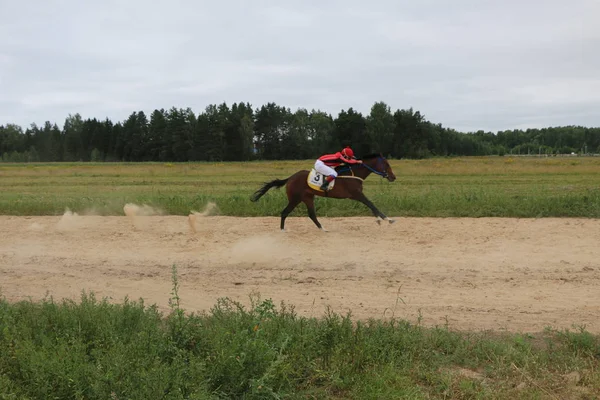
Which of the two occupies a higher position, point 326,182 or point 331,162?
point 331,162

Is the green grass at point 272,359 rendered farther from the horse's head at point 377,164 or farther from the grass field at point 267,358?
the horse's head at point 377,164

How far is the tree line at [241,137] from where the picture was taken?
55625 mm

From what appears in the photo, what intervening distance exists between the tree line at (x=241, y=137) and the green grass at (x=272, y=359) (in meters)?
32.4

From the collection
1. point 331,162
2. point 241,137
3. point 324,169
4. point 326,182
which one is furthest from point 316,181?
point 241,137

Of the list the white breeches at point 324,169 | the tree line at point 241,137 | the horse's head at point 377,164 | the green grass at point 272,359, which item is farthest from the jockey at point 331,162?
the tree line at point 241,137

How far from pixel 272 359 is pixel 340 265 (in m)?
5.95

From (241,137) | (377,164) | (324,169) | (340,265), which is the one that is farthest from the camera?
(241,137)

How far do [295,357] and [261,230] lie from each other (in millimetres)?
9576

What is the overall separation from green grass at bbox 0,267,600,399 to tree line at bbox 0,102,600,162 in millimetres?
32391

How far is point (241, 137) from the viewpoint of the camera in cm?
7769

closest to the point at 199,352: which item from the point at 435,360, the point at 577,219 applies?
the point at 435,360

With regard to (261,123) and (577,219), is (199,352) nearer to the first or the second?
(577,219)

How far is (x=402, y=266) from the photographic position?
35.7 ft

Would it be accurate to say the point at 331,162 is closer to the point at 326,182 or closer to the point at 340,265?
the point at 326,182
